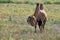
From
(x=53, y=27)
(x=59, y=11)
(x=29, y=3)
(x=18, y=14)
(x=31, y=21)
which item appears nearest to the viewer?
(x=31, y=21)

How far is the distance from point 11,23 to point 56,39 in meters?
4.34

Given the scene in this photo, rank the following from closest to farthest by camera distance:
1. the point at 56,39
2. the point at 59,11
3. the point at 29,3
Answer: the point at 56,39, the point at 59,11, the point at 29,3

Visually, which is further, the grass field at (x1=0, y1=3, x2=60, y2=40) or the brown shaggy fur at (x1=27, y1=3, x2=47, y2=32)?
the brown shaggy fur at (x1=27, y1=3, x2=47, y2=32)

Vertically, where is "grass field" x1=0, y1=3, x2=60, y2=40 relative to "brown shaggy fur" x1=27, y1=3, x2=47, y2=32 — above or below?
below

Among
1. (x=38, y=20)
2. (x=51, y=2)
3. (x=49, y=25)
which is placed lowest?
(x=51, y=2)

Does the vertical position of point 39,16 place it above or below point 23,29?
above

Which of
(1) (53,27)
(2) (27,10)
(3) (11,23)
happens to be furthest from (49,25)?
(2) (27,10)

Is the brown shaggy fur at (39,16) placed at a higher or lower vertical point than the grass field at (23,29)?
higher

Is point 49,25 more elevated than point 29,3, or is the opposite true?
point 49,25

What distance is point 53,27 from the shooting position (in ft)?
44.9

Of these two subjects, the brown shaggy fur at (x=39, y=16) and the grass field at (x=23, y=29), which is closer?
the grass field at (x=23, y=29)

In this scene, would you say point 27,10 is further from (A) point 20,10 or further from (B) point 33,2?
(B) point 33,2

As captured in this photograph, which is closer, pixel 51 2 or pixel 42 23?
pixel 42 23

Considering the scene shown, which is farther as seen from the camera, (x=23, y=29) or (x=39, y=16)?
(x=23, y=29)
